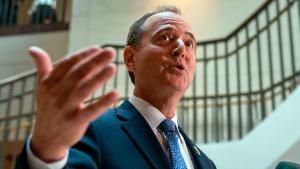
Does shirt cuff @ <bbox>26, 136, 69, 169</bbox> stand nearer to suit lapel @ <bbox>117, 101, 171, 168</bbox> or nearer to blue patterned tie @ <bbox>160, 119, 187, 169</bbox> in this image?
suit lapel @ <bbox>117, 101, 171, 168</bbox>

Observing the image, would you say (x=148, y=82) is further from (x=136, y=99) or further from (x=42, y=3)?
(x=42, y=3)

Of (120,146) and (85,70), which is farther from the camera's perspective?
(120,146)

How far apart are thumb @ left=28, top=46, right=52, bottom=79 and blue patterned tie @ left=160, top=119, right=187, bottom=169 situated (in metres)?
0.77

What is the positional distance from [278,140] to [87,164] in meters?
2.89

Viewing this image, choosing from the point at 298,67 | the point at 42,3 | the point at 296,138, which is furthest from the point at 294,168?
the point at 42,3

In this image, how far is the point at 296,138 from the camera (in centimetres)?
368

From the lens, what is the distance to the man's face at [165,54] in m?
1.79

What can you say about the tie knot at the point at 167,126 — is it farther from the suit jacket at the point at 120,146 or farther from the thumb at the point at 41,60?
the thumb at the point at 41,60

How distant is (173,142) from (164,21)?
543 mm

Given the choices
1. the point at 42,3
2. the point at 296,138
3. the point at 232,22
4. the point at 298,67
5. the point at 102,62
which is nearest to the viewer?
the point at 102,62

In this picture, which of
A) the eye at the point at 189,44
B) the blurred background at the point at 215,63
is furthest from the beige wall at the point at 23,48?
the eye at the point at 189,44

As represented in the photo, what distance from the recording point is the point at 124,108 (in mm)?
1825

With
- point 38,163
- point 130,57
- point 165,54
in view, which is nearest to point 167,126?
point 165,54

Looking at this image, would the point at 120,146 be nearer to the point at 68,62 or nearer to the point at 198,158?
the point at 198,158
